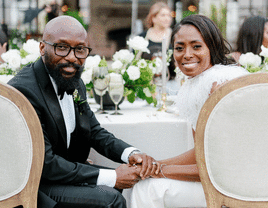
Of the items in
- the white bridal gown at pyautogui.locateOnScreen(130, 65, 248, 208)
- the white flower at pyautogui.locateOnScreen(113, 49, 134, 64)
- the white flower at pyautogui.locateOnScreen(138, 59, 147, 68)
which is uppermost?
the white flower at pyautogui.locateOnScreen(113, 49, 134, 64)

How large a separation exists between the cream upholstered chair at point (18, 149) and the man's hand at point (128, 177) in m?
0.40

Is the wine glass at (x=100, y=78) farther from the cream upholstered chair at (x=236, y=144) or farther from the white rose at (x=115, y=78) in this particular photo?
the cream upholstered chair at (x=236, y=144)

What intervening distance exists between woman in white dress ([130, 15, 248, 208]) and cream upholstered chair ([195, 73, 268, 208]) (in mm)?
208

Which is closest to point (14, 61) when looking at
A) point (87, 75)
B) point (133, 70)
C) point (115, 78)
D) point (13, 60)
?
point (13, 60)

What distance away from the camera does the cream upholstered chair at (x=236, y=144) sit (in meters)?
0.98

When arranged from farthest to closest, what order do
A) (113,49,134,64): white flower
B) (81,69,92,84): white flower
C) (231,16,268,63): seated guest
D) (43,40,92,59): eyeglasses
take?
(231,16,268,63): seated guest → (113,49,134,64): white flower → (81,69,92,84): white flower → (43,40,92,59): eyeglasses

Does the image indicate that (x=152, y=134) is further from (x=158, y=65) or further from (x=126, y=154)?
(x=158, y=65)

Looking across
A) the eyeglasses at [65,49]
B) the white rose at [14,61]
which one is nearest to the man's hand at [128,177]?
the eyeglasses at [65,49]

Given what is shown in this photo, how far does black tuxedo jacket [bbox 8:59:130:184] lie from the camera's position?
4.21 ft

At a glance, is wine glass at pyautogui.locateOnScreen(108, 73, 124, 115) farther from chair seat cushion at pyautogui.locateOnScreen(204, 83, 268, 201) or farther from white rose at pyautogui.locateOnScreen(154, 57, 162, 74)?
chair seat cushion at pyautogui.locateOnScreen(204, 83, 268, 201)

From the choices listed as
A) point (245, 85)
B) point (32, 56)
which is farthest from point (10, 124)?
point (32, 56)

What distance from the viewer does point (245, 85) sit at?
0.98 meters

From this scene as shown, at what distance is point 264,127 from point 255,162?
132 millimetres

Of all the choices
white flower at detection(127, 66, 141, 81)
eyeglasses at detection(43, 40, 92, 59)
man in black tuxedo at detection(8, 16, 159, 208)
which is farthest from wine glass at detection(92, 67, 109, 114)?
eyeglasses at detection(43, 40, 92, 59)
